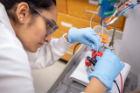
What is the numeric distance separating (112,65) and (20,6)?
1.57 ft

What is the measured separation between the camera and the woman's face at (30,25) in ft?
1.57

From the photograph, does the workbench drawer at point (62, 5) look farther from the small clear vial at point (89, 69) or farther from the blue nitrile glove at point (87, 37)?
the small clear vial at point (89, 69)

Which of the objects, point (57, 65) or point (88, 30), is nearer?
point (88, 30)

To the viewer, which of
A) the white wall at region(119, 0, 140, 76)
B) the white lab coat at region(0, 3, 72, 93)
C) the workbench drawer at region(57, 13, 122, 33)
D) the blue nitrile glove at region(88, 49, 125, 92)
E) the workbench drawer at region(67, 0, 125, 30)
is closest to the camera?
the white lab coat at region(0, 3, 72, 93)

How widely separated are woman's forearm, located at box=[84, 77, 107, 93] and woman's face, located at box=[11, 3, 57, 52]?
0.33m

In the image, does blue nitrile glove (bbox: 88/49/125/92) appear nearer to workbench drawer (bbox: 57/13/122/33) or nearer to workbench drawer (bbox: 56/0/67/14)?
workbench drawer (bbox: 57/13/122/33)

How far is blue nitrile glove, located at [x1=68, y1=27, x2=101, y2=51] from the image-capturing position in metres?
0.65

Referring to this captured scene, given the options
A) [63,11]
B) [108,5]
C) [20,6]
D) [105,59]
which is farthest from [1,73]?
[63,11]

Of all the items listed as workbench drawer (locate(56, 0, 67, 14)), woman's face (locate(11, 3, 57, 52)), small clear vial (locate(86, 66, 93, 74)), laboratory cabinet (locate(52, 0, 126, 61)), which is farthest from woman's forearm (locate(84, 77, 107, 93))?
workbench drawer (locate(56, 0, 67, 14))

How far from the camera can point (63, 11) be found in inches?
51.4

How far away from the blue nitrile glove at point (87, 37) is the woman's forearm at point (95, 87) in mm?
216

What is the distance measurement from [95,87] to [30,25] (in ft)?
1.28

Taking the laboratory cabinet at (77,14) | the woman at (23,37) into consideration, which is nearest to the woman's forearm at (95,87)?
the woman at (23,37)

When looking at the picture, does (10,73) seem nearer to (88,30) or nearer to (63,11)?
(88,30)
